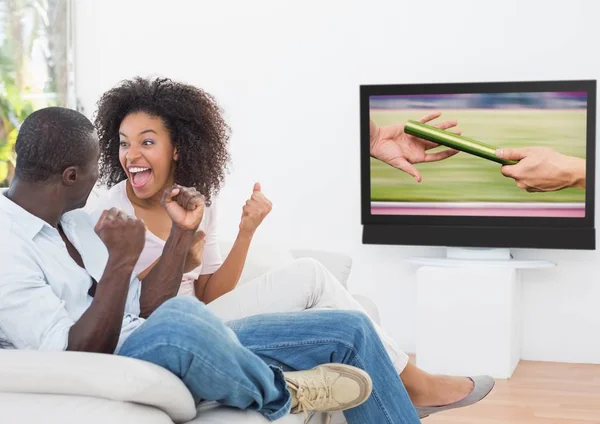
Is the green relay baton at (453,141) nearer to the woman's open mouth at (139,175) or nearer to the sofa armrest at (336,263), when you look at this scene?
the sofa armrest at (336,263)

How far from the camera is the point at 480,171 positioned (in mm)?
4543

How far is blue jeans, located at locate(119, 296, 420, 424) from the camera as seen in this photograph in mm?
1939

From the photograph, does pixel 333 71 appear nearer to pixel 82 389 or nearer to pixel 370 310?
pixel 370 310

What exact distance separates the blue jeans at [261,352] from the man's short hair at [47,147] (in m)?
0.40

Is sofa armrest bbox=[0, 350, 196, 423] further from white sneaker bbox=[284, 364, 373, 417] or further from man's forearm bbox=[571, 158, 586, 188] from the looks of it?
man's forearm bbox=[571, 158, 586, 188]

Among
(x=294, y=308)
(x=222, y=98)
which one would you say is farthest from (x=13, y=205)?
(x=222, y=98)

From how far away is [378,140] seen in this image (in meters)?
4.64

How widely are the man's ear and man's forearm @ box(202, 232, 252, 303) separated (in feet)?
2.83

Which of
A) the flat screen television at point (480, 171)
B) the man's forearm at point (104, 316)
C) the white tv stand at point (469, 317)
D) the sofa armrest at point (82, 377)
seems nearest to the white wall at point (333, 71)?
the flat screen television at point (480, 171)

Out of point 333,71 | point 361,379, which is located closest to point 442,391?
point 361,379

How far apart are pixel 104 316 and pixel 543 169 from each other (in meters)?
2.96

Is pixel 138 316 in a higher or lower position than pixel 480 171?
lower

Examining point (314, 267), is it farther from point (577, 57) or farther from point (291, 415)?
point (577, 57)

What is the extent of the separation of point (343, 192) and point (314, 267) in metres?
2.12
